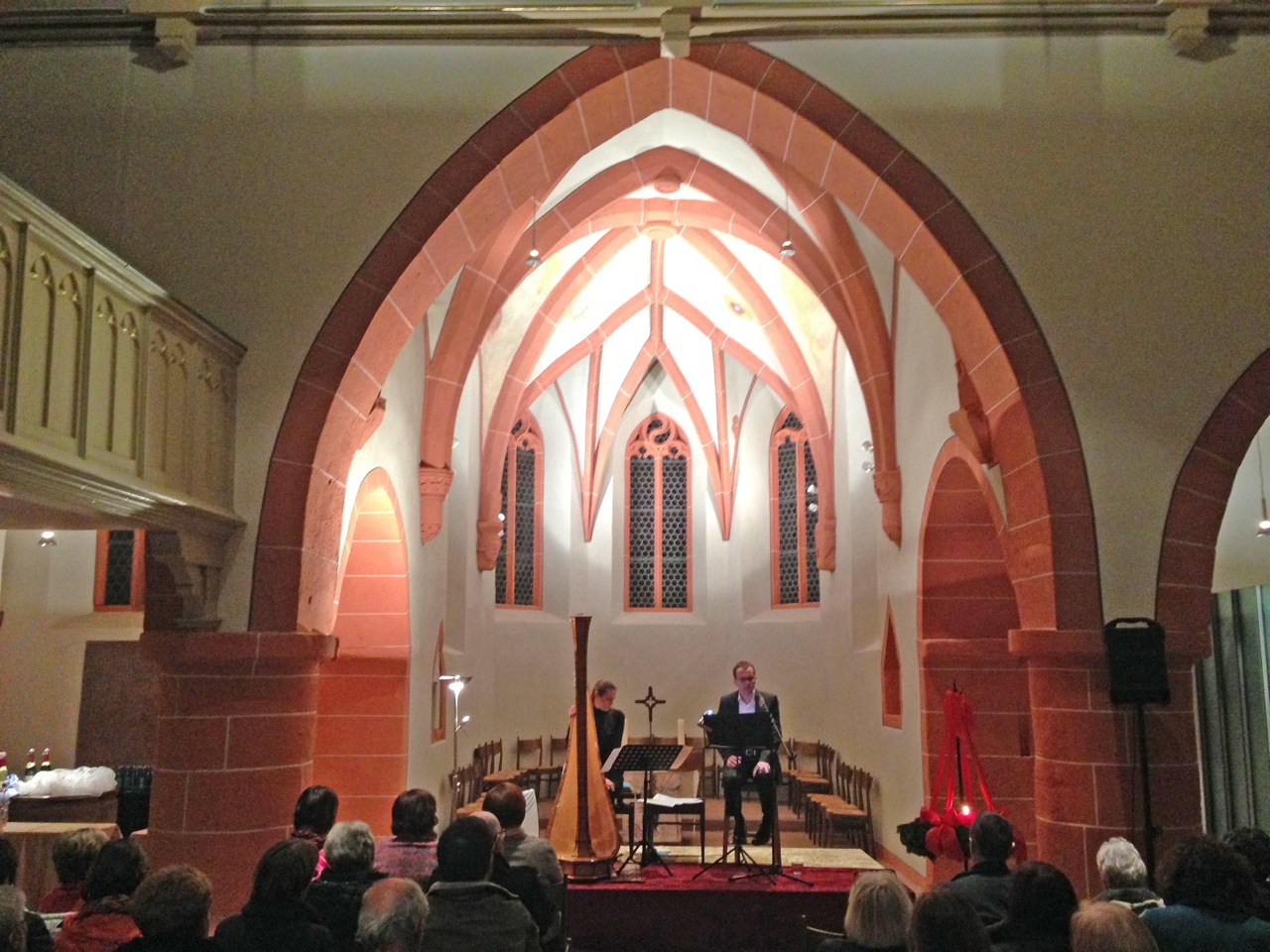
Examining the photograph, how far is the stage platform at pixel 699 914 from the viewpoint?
6.38 metres

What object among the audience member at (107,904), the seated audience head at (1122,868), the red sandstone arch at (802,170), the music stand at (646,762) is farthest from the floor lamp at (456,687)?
the seated audience head at (1122,868)

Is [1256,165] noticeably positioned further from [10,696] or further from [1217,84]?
[10,696]

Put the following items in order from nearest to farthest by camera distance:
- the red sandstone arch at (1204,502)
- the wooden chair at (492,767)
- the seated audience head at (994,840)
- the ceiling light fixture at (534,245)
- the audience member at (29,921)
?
the audience member at (29,921)
the seated audience head at (994,840)
the red sandstone arch at (1204,502)
the ceiling light fixture at (534,245)
the wooden chair at (492,767)

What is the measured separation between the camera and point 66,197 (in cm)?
610

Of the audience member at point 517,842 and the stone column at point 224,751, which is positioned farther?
the stone column at point 224,751

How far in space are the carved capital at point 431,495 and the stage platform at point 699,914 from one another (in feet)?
13.6

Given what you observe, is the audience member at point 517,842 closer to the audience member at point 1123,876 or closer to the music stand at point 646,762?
the audience member at point 1123,876

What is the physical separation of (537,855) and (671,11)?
431 cm

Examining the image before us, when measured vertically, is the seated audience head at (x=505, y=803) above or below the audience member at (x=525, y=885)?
above

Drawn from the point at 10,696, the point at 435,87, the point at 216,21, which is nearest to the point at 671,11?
the point at 435,87

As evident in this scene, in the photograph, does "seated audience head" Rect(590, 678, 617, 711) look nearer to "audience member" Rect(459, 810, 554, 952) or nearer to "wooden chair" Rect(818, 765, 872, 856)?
"wooden chair" Rect(818, 765, 872, 856)

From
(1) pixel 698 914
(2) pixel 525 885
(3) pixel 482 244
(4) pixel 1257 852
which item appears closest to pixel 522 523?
(3) pixel 482 244

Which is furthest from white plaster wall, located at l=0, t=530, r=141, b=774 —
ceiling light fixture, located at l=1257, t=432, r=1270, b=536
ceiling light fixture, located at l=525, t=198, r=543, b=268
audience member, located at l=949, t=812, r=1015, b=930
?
ceiling light fixture, located at l=1257, t=432, r=1270, b=536

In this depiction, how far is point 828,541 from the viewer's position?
12914mm
